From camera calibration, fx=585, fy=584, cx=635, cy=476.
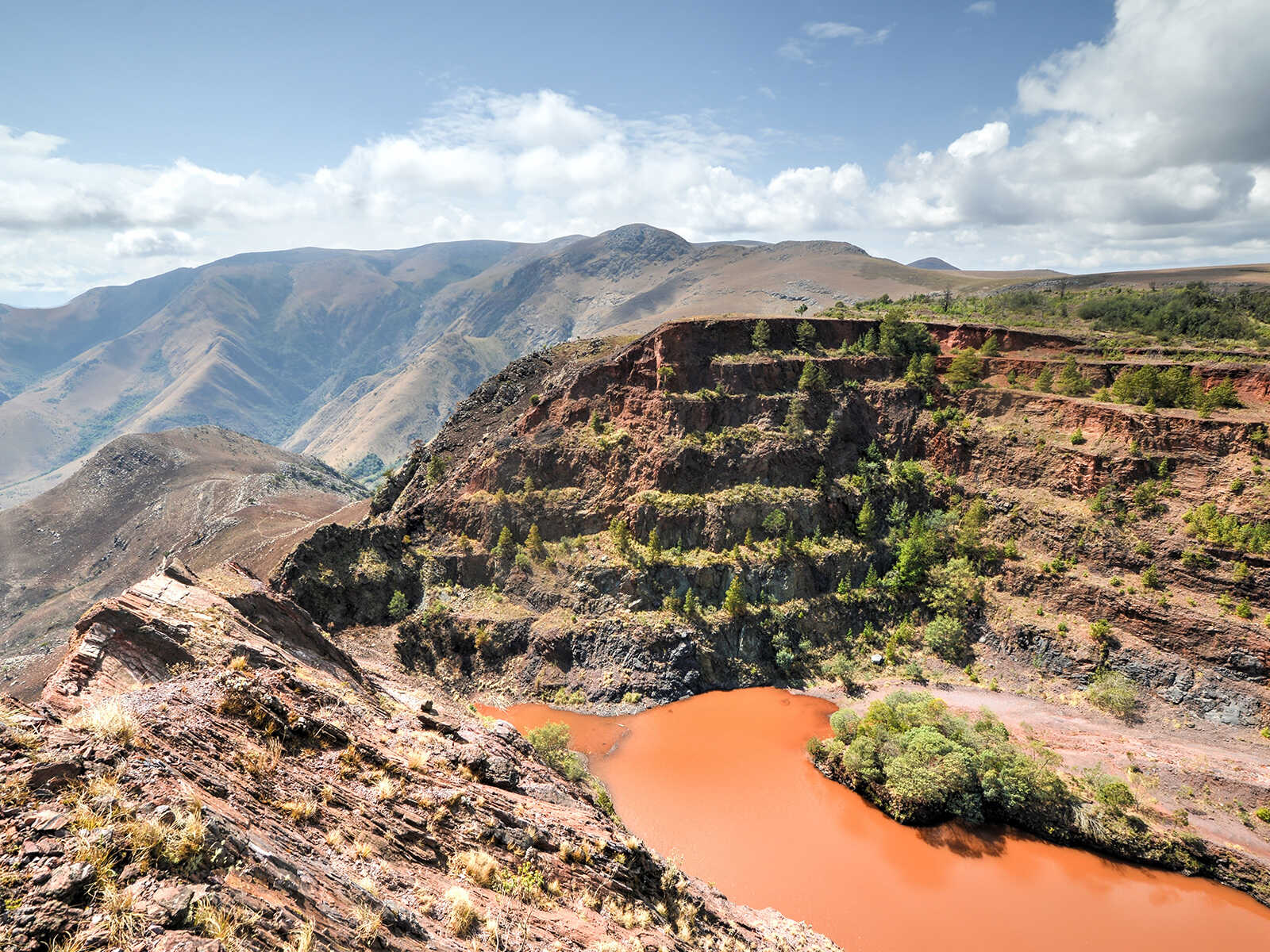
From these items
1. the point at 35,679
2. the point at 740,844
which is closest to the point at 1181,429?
the point at 740,844

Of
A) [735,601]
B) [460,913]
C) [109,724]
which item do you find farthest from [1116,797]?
[109,724]

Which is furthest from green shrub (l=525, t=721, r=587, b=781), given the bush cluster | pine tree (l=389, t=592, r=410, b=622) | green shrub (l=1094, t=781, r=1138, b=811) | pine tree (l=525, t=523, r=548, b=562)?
green shrub (l=1094, t=781, r=1138, b=811)

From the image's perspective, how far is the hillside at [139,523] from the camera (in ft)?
223

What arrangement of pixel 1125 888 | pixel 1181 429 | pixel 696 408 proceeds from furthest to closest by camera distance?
pixel 696 408
pixel 1181 429
pixel 1125 888

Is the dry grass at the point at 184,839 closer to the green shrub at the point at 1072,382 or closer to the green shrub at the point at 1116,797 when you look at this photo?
the green shrub at the point at 1116,797

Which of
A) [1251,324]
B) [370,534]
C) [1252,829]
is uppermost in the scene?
[1251,324]

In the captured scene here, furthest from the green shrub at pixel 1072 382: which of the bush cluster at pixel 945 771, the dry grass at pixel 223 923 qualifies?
the dry grass at pixel 223 923

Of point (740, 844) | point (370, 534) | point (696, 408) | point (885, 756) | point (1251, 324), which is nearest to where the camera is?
point (740, 844)

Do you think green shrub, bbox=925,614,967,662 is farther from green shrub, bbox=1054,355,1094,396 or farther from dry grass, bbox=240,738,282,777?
dry grass, bbox=240,738,282,777

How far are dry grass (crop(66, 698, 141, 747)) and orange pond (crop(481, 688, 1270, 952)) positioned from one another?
2676 cm

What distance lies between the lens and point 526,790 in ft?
55.8

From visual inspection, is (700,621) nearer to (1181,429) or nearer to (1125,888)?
(1125,888)

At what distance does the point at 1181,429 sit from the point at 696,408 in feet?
119

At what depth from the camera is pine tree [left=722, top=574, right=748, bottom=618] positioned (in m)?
45.2
